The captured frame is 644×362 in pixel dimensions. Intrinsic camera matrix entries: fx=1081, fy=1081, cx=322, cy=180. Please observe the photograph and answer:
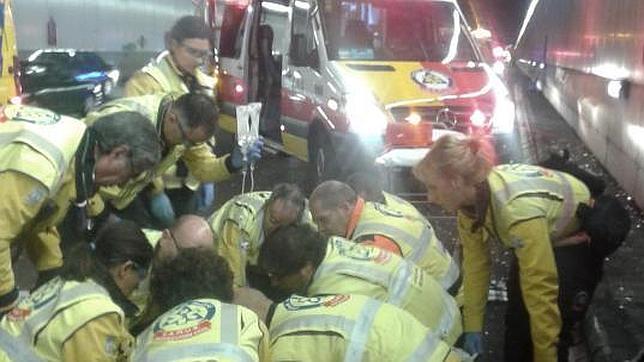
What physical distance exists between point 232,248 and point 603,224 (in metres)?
1.84

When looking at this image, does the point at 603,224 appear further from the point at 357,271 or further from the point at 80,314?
the point at 80,314

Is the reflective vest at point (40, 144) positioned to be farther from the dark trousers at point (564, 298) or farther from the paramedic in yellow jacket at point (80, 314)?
the dark trousers at point (564, 298)

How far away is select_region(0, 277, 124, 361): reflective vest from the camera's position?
3.30 meters

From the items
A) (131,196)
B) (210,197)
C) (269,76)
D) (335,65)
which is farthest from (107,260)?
(269,76)

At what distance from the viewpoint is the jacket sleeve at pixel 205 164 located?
640cm

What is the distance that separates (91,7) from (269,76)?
21.6 meters

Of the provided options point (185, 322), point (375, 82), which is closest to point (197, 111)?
point (185, 322)

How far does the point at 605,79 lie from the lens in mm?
14461

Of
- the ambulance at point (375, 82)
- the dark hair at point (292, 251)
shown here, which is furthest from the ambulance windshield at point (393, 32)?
the dark hair at point (292, 251)

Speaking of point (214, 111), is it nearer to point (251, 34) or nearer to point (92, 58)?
point (251, 34)

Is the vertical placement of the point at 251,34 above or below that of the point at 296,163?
above

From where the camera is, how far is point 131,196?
5.76m

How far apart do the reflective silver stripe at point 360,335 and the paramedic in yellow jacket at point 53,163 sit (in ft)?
4.02

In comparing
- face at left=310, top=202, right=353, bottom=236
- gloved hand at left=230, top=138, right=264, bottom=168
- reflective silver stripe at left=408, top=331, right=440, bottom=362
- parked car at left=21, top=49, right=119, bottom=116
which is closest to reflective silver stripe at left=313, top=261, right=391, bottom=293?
reflective silver stripe at left=408, top=331, right=440, bottom=362
